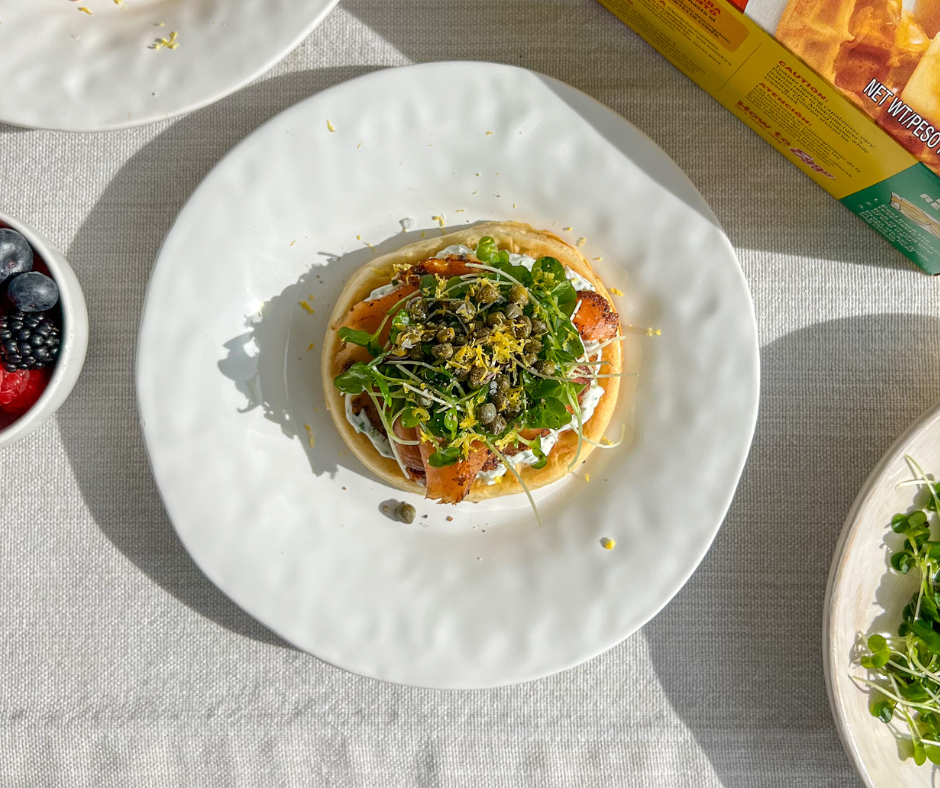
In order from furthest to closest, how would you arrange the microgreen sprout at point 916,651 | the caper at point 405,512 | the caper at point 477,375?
the caper at point 405,512 → the microgreen sprout at point 916,651 → the caper at point 477,375

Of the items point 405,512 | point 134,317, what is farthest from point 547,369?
point 134,317

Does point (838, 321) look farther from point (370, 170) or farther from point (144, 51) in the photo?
point (144, 51)

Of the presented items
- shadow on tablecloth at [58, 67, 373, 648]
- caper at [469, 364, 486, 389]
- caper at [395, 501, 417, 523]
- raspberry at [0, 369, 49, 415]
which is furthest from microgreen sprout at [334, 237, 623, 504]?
raspberry at [0, 369, 49, 415]

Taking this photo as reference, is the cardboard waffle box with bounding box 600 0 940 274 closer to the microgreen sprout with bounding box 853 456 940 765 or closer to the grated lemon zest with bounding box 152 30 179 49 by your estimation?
the microgreen sprout with bounding box 853 456 940 765

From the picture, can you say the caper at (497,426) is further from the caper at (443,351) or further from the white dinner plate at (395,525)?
the white dinner plate at (395,525)

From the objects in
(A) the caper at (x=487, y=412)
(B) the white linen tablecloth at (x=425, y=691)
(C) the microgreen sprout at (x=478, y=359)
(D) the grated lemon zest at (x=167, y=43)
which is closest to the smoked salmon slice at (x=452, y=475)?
(C) the microgreen sprout at (x=478, y=359)

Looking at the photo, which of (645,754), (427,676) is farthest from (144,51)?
(645,754)
